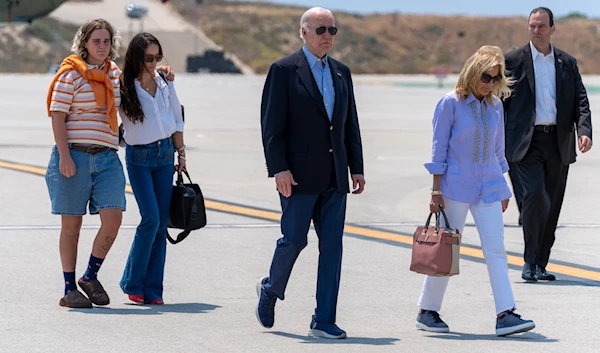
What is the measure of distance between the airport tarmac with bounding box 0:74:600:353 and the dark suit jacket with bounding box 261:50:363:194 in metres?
0.97

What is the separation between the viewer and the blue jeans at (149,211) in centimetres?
799

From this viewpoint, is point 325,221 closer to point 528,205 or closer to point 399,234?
point 528,205

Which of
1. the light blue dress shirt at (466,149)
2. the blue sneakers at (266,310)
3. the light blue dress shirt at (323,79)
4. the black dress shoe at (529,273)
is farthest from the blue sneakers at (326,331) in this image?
the black dress shoe at (529,273)

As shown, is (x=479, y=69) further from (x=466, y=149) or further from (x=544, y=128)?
(x=544, y=128)

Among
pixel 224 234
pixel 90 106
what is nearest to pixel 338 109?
pixel 90 106

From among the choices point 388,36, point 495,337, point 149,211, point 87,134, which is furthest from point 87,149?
point 388,36

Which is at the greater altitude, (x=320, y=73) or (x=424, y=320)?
(x=320, y=73)

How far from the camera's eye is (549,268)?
9719 mm

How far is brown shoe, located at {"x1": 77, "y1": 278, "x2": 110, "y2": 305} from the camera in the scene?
7965 mm

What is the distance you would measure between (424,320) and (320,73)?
5.35 feet

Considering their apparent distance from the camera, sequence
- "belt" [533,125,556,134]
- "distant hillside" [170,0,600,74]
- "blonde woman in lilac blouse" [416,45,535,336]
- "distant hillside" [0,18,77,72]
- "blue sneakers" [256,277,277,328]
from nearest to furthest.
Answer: "blue sneakers" [256,277,277,328] → "blonde woman in lilac blouse" [416,45,535,336] → "belt" [533,125,556,134] → "distant hillside" [0,18,77,72] → "distant hillside" [170,0,600,74]

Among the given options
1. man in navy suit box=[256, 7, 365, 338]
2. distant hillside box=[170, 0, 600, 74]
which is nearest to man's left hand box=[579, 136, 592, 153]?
man in navy suit box=[256, 7, 365, 338]

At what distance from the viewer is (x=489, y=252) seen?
24.1 ft

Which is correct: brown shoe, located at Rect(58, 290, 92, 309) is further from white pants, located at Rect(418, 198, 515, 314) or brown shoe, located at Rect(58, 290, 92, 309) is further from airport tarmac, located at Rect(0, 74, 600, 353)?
white pants, located at Rect(418, 198, 515, 314)
